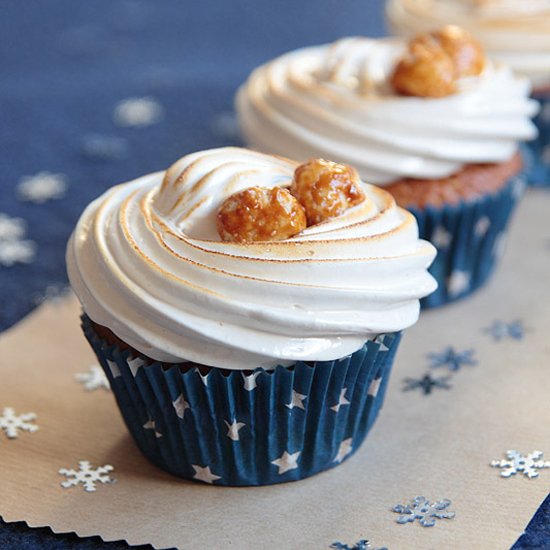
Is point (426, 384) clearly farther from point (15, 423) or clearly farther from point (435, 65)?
point (15, 423)

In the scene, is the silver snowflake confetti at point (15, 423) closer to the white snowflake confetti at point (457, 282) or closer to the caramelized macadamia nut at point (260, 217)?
the caramelized macadamia nut at point (260, 217)

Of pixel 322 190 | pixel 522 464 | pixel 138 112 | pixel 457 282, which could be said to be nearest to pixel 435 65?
pixel 457 282

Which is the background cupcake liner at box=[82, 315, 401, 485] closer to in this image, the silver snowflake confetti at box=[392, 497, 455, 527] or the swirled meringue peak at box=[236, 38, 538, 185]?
the silver snowflake confetti at box=[392, 497, 455, 527]

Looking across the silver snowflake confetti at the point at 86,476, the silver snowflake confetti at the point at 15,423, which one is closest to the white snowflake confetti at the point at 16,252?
the silver snowflake confetti at the point at 15,423

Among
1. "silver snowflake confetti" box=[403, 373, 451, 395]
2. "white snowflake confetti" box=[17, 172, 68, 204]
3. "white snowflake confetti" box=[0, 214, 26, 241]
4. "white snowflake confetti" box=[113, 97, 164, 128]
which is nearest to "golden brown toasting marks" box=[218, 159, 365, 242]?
"silver snowflake confetti" box=[403, 373, 451, 395]

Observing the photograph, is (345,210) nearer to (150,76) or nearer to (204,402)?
(204,402)
